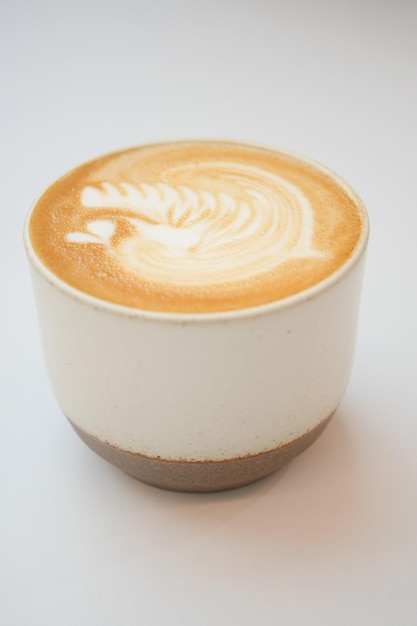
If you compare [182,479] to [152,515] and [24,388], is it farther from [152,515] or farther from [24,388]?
[24,388]

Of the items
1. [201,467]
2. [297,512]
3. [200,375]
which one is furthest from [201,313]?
[297,512]

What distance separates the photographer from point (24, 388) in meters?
2.05

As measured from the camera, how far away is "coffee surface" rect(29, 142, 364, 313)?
156 cm

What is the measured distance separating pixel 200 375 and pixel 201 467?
0.68 ft

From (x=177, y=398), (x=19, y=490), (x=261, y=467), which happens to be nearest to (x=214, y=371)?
(x=177, y=398)

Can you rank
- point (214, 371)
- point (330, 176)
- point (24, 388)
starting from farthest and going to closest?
point (24, 388) → point (330, 176) → point (214, 371)

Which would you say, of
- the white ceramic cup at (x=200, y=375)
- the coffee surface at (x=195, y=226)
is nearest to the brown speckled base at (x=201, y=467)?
the white ceramic cup at (x=200, y=375)

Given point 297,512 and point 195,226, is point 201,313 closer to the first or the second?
point 195,226

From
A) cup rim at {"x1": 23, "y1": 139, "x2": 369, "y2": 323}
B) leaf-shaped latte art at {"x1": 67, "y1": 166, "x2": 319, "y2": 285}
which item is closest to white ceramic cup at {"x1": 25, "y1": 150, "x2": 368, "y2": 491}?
cup rim at {"x1": 23, "y1": 139, "x2": 369, "y2": 323}

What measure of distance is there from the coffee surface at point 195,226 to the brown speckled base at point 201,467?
28cm

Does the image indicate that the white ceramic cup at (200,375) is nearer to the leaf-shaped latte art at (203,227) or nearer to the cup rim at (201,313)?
the cup rim at (201,313)

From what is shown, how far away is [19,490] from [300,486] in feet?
1.69

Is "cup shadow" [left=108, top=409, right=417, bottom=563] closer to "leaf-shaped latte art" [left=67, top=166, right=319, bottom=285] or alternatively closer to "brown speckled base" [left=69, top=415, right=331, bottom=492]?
"brown speckled base" [left=69, top=415, right=331, bottom=492]

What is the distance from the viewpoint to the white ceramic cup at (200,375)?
4.83 ft
